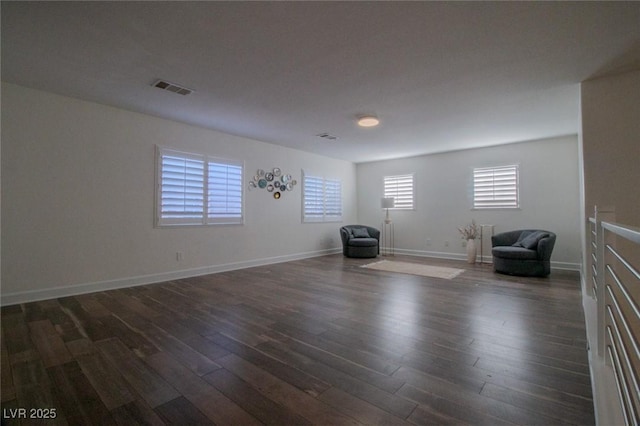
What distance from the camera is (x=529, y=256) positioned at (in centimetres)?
485

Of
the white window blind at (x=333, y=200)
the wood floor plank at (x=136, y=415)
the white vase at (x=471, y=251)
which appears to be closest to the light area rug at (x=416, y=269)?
Result: the white vase at (x=471, y=251)

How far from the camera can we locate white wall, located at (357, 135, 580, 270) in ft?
18.1

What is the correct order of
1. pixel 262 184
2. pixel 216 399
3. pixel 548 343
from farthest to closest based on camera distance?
pixel 262 184 < pixel 548 343 < pixel 216 399

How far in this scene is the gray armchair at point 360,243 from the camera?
6926 mm

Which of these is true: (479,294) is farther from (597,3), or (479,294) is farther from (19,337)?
(19,337)

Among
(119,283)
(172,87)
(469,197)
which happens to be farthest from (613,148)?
(119,283)

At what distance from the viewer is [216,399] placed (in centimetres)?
169

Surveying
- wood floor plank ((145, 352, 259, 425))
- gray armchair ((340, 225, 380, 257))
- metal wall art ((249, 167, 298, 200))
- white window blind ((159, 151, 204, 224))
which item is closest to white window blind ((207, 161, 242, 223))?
white window blind ((159, 151, 204, 224))

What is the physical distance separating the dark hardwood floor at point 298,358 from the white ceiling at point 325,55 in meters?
2.52

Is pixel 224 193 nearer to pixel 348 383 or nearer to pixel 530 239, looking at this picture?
pixel 348 383

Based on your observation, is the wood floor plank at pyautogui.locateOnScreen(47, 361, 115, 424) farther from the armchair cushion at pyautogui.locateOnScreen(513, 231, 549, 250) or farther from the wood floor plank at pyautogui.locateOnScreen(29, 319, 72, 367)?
the armchair cushion at pyautogui.locateOnScreen(513, 231, 549, 250)

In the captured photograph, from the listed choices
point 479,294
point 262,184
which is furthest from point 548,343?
point 262,184

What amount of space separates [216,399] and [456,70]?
350cm

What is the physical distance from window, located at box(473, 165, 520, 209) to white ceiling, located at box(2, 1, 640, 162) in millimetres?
1755
